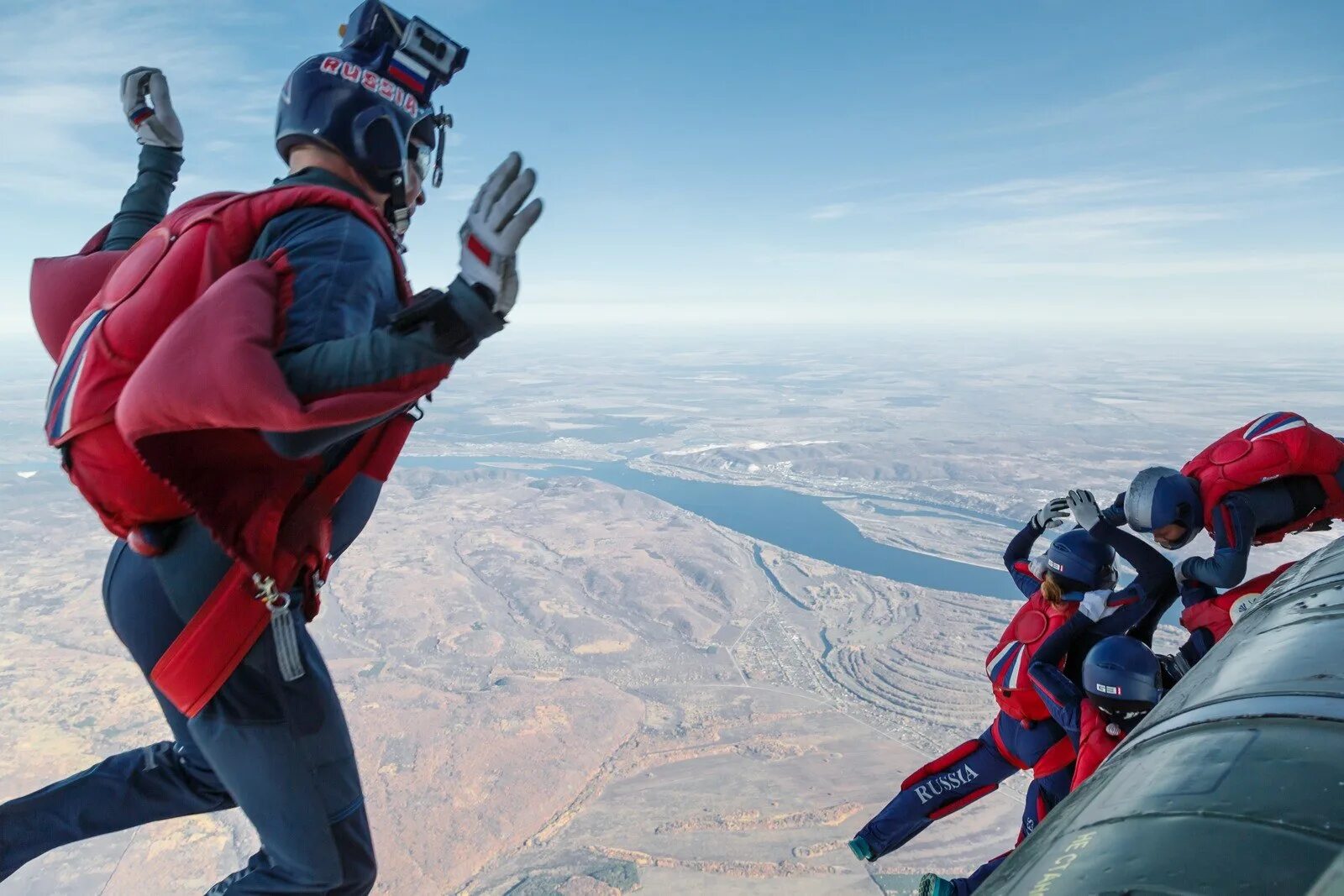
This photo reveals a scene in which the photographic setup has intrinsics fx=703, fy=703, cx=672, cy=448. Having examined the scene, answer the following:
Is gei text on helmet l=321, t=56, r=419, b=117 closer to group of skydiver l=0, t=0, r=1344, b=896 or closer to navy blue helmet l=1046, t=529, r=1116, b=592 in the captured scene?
group of skydiver l=0, t=0, r=1344, b=896

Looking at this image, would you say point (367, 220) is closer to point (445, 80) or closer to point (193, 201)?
point (193, 201)

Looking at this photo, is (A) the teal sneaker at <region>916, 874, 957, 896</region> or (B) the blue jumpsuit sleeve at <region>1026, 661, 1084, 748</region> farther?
(B) the blue jumpsuit sleeve at <region>1026, 661, 1084, 748</region>

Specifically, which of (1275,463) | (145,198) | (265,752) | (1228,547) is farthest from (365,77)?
(1275,463)

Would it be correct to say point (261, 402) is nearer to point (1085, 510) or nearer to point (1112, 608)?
point (1085, 510)

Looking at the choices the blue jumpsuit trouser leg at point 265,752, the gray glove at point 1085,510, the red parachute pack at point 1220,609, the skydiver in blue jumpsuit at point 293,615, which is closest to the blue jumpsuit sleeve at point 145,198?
the skydiver in blue jumpsuit at point 293,615

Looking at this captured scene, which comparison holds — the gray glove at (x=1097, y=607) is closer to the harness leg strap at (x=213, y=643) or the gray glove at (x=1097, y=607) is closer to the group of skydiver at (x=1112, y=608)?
the group of skydiver at (x=1112, y=608)

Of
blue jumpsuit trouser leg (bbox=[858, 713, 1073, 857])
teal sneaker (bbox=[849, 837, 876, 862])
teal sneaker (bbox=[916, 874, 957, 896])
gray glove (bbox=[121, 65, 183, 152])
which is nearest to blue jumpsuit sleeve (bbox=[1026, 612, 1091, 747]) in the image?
blue jumpsuit trouser leg (bbox=[858, 713, 1073, 857])
